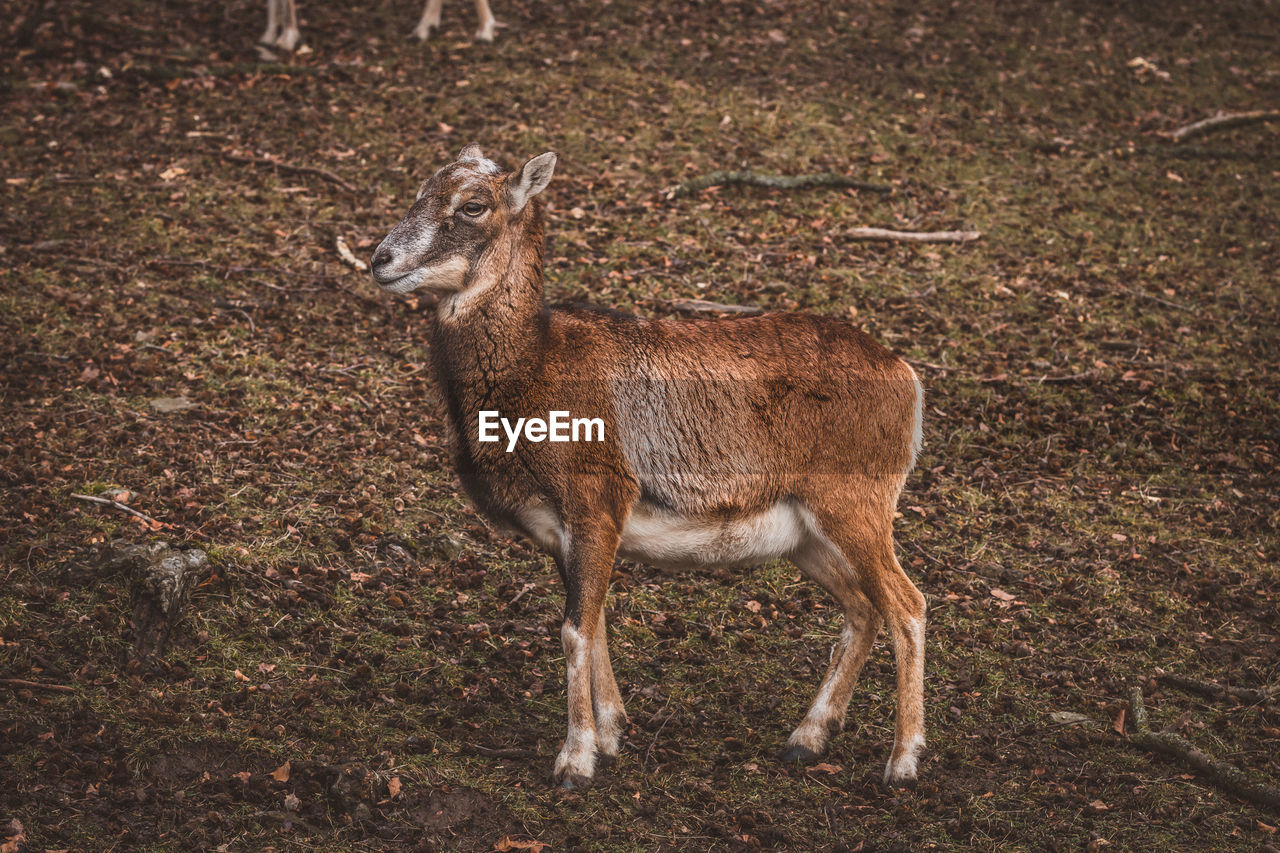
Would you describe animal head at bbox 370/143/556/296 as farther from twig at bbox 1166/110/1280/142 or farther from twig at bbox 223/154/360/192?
twig at bbox 1166/110/1280/142

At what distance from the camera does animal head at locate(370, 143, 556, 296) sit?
5617 millimetres

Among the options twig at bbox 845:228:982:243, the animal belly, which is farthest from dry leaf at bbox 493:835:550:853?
twig at bbox 845:228:982:243

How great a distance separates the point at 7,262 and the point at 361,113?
4.67 m

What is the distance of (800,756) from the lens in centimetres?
606

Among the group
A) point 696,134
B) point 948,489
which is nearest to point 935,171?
point 696,134

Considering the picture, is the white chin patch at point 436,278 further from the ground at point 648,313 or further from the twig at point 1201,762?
the twig at point 1201,762

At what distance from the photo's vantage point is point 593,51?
50.3 feet

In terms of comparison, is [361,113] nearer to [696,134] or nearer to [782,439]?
[696,134]

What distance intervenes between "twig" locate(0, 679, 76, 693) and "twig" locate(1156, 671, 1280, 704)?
6014mm

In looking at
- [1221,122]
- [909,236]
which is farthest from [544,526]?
[1221,122]

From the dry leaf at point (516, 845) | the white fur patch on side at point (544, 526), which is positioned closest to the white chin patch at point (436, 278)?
the white fur patch on side at point (544, 526)

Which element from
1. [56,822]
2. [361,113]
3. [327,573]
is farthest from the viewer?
[361,113]

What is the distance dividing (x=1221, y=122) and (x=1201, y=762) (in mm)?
11609

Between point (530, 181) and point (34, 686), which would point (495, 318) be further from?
point (34, 686)
